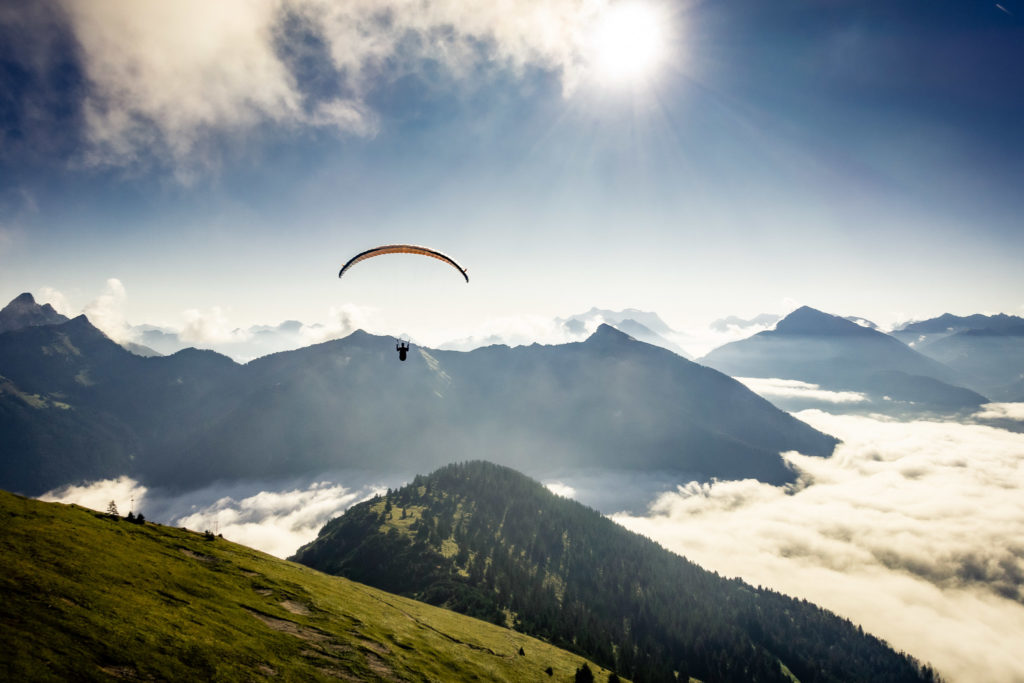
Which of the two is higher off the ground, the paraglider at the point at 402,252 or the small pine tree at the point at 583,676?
the paraglider at the point at 402,252

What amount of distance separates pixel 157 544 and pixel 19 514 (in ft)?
67.6

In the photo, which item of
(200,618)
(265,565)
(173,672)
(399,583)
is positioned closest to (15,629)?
(173,672)

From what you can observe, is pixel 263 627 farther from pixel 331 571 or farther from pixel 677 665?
pixel 677 665

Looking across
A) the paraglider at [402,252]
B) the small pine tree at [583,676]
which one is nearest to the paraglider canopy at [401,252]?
the paraglider at [402,252]

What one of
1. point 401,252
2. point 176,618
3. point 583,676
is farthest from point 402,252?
point 583,676

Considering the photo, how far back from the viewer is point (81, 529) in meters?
50.5

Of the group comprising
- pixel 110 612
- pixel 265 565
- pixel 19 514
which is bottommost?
pixel 265 565

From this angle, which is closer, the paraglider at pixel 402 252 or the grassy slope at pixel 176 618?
the grassy slope at pixel 176 618

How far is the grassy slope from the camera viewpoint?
29.8 m

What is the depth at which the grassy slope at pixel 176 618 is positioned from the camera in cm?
2975

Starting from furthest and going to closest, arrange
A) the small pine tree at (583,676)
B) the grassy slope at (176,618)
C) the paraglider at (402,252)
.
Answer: the small pine tree at (583,676) < the paraglider at (402,252) < the grassy slope at (176,618)

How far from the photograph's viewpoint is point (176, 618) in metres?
39.8

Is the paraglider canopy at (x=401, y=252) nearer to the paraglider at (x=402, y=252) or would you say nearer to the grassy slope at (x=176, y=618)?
the paraglider at (x=402, y=252)

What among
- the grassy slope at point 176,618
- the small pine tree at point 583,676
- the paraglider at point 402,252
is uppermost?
the paraglider at point 402,252
